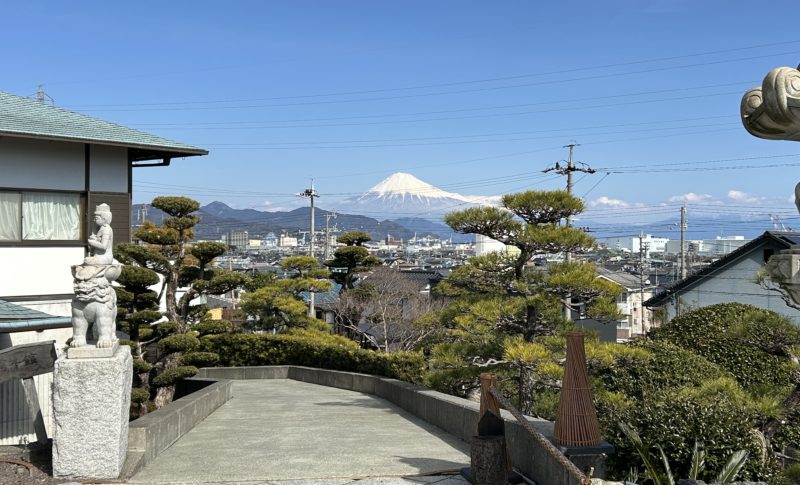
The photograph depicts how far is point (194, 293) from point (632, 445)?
36.1 ft

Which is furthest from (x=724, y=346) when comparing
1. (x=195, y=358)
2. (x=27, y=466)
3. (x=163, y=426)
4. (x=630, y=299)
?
(x=630, y=299)

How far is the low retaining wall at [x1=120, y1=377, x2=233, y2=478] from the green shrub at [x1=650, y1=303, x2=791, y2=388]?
7.42m

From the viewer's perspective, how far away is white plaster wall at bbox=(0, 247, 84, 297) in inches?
488

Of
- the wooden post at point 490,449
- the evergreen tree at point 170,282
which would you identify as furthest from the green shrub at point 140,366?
the wooden post at point 490,449

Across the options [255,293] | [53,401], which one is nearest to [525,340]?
[53,401]

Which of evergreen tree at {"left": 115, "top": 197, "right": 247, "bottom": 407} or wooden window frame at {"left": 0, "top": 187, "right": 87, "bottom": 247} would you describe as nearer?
wooden window frame at {"left": 0, "top": 187, "right": 87, "bottom": 247}

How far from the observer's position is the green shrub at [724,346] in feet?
33.8

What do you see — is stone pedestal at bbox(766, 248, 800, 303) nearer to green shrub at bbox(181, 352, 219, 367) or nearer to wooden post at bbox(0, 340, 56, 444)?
wooden post at bbox(0, 340, 56, 444)

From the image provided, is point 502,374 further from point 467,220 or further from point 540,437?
point 540,437

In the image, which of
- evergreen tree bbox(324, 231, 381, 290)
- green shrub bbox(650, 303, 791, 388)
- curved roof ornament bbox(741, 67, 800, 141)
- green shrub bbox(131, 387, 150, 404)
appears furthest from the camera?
evergreen tree bbox(324, 231, 381, 290)

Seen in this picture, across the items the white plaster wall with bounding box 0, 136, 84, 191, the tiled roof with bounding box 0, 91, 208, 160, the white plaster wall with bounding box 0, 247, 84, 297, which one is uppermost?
the tiled roof with bounding box 0, 91, 208, 160

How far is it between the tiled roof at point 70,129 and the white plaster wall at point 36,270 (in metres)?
2.21

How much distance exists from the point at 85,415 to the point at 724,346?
9602 mm

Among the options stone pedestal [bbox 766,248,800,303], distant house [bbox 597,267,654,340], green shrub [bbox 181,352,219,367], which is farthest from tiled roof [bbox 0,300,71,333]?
distant house [bbox 597,267,654,340]
